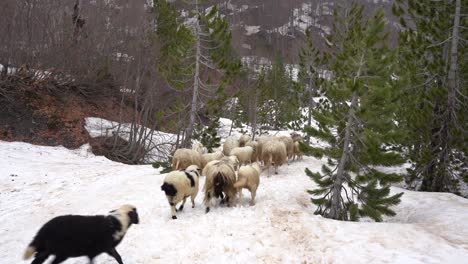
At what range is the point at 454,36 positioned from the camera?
36.4ft

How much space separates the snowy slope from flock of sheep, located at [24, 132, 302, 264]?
0.59 metres

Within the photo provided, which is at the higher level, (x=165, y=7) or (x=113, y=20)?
(x=165, y=7)

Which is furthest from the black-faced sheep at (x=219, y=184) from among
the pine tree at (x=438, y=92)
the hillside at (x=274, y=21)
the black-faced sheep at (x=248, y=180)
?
the hillside at (x=274, y=21)

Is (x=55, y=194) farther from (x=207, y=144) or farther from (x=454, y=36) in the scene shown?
(x=454, y=36)

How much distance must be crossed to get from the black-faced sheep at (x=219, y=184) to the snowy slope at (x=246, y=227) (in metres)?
0.33

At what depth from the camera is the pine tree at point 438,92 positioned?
451 inches

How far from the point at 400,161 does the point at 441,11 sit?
7519 mm

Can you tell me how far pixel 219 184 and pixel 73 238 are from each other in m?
4.25

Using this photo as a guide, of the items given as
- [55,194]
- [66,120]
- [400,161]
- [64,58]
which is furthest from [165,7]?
[400,161]

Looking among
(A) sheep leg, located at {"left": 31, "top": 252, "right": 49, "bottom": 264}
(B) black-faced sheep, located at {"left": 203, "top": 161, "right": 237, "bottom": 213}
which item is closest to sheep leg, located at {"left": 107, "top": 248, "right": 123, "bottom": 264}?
(A) sheep leg, located at {"left": 31, "top": 252, "right": 49, "bottom": 264}

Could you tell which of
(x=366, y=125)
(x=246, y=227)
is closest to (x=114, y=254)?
(x=246, y=227)

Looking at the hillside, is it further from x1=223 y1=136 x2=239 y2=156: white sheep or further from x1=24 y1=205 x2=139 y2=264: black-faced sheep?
x1=24 y1=205 x2=139 y2=264: black-faced sheep

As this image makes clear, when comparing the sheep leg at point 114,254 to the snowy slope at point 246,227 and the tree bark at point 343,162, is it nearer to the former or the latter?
the snowy slope at point 246,227

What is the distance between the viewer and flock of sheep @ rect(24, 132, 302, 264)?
4664mm
